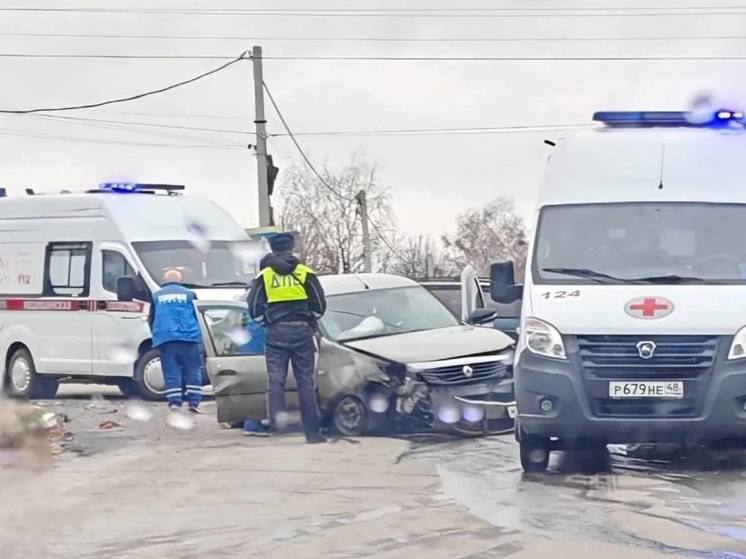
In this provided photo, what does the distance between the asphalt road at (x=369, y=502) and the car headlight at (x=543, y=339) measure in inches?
36.4

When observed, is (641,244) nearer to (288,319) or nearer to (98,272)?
(288,319)

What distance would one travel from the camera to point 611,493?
9031mm

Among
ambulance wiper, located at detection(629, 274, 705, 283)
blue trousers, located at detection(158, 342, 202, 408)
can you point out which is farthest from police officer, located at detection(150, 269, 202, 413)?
ambulance wiper, located at detection(629, 274, 705, 283)

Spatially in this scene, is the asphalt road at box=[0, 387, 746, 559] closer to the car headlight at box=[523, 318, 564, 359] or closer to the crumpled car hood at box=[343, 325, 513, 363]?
the crumpled car hood at box=[343, 325, 513, 363]

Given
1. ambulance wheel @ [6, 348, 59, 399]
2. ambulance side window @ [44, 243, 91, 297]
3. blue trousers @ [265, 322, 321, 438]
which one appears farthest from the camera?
ambulance wheel @ [6, 348, 59, 399]

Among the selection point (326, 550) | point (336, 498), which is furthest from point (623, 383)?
point (326, 550)

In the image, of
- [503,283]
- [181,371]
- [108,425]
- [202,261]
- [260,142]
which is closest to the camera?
[503,283]

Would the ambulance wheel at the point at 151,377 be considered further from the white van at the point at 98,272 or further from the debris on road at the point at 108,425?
the debris on road at the point at 108,425

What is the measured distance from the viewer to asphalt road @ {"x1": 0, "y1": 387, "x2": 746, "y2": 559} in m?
7.50

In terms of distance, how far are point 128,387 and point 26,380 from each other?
144 centimetres

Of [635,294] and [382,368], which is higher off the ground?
[635,294]

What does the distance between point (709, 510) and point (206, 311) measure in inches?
261

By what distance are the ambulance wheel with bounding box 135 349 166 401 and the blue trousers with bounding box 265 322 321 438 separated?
5598mm

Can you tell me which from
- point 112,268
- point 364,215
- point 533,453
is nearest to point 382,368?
point 533,453
